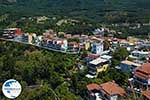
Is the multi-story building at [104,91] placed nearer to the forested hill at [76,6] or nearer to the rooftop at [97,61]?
the rooftop at [97,61]

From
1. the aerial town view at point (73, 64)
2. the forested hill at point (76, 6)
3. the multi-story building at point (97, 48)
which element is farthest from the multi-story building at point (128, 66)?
the forested hill at point (76, 6)

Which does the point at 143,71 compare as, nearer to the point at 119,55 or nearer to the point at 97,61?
the point at 97,61

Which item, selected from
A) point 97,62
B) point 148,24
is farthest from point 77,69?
point 148,24

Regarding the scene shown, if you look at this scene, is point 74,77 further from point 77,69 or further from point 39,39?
point 39,39

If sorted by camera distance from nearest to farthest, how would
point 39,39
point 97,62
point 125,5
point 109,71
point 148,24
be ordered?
point 109,71, point 97,62, point 39,39, point 148,24, point 125,5

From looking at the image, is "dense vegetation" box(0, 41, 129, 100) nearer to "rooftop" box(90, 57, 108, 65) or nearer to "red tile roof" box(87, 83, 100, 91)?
"red tile roof" box(87, 83, 100, 91)
